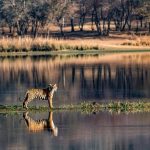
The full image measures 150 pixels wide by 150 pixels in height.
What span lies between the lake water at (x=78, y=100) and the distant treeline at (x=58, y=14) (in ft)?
137

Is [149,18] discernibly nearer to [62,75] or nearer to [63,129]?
[62,75]

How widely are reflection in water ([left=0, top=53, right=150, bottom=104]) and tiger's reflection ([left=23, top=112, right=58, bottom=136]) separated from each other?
5.32 meters

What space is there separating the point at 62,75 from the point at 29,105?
16230 millimetres

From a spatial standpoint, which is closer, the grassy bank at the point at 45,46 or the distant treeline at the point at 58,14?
the grassy bank at the point at 45,46

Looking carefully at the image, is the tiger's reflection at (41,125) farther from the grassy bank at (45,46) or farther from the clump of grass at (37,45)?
the clump of grass at (37,45)

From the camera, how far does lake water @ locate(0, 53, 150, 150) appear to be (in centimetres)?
2095

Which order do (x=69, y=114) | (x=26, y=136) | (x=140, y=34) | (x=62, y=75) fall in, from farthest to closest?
(x=140, y=34) → (x=62, y=75) → (x=69, y=114) → (x=26, y=136)

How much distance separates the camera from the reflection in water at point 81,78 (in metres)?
33.5

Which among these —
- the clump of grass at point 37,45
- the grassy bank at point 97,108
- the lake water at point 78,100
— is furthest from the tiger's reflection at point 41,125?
the clump of grass at point 37,45

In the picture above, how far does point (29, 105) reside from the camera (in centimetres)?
2884

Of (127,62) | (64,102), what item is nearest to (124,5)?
(127,62)

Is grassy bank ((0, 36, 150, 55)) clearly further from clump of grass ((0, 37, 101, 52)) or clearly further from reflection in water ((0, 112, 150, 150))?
reflection in water ((0, 112, 150, 150))

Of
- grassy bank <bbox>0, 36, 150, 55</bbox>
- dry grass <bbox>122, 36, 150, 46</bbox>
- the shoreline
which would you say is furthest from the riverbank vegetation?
the shoreline

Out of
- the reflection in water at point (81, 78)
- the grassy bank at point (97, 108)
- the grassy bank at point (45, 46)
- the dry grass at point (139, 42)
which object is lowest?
the dry grass at point (139, 42)
